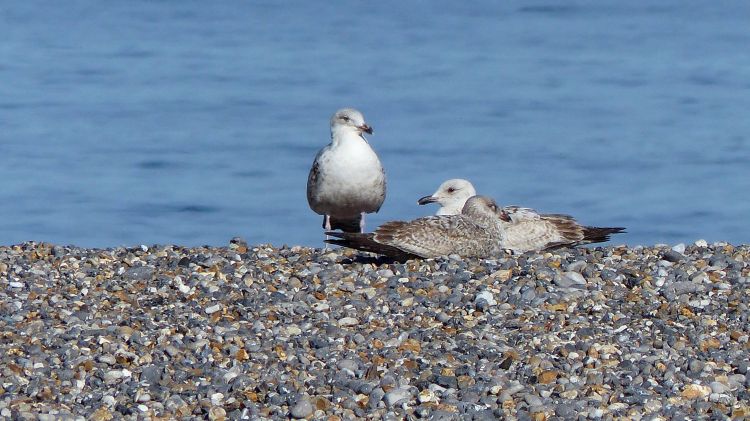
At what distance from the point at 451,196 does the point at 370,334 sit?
336 centimetres

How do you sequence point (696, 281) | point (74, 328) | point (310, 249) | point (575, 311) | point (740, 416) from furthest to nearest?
point (310, 249)
point (696, 281)
point (575, 311)
point (74, 328)
point (740, 416)

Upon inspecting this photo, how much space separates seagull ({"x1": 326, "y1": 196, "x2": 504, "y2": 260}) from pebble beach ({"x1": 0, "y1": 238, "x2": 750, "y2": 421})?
0.42 feet

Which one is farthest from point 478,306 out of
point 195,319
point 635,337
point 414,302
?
point 195,319

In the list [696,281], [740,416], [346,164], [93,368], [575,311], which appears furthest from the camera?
[346,164]

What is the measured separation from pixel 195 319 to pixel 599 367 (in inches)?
81.9

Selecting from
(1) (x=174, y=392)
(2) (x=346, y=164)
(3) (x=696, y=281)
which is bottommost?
(1) (x=174, y=392)

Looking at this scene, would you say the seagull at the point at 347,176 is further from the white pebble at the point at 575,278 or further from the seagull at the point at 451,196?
the white pebble at the point at 575,278

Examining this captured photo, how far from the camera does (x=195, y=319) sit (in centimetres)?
755

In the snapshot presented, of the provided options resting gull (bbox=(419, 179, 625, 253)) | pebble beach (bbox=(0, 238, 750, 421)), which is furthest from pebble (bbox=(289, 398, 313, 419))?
resting gull (bbox=(419, 179, 625, 253))

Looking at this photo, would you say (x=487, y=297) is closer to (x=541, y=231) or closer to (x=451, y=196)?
(x=541, y=231)

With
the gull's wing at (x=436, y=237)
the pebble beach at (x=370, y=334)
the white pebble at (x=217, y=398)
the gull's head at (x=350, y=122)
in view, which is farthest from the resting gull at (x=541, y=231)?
the white pebble at (x=217, y=398)

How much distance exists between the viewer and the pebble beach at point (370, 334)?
20.8 ft

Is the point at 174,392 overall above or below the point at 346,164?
below

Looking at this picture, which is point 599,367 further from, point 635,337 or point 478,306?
point 478,306
